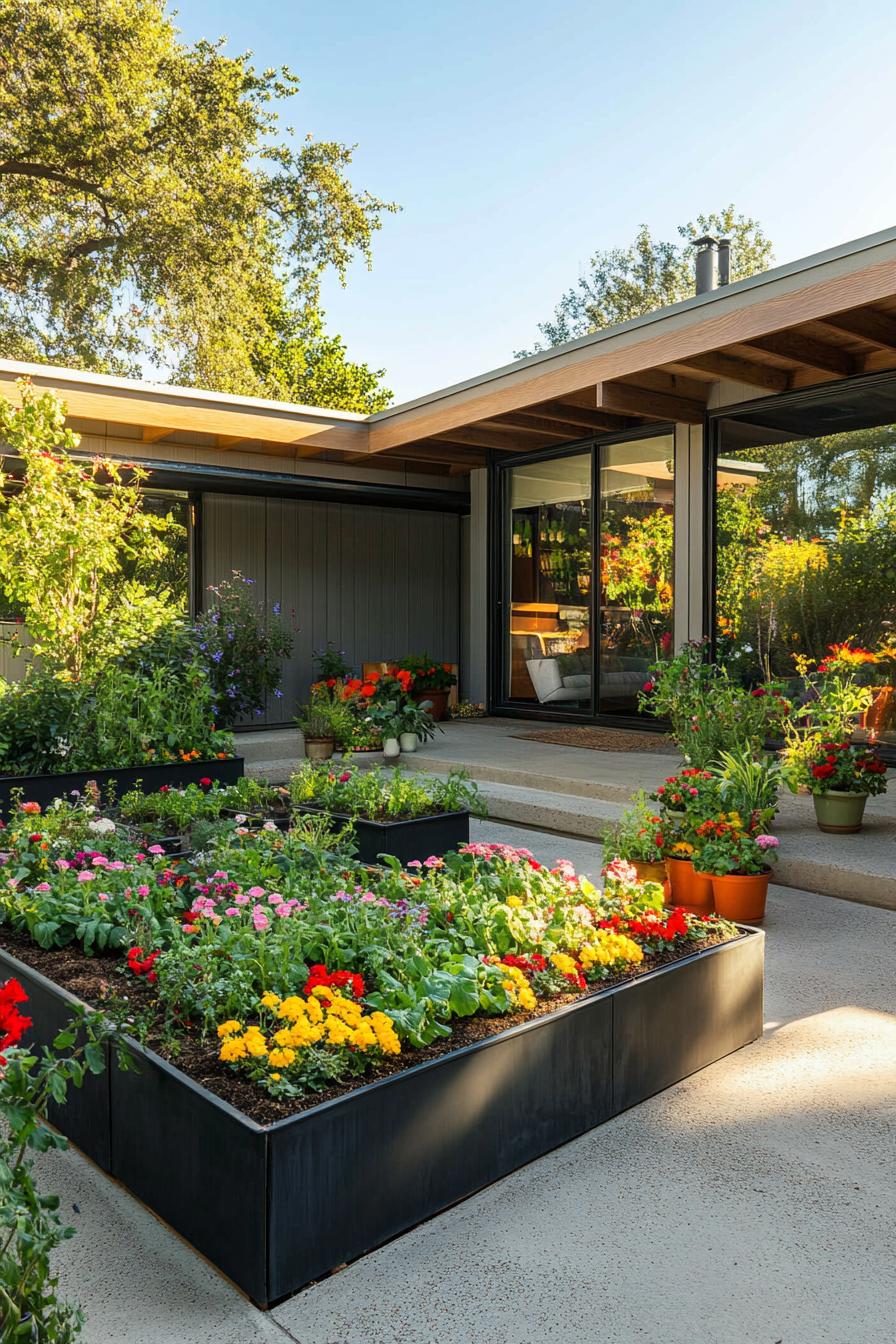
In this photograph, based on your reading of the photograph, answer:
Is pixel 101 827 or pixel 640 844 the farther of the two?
pixel 640 844

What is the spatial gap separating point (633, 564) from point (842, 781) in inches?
146

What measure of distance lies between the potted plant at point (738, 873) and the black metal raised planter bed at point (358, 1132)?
139cm

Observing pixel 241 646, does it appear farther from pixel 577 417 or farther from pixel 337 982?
pixel 337 982

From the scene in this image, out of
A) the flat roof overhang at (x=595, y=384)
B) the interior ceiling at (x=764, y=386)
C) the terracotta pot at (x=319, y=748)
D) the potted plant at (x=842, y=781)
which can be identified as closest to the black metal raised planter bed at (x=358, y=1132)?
the potted plant at (x=842, y=781)

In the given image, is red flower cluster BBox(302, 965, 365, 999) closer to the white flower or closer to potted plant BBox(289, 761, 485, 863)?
the white flower

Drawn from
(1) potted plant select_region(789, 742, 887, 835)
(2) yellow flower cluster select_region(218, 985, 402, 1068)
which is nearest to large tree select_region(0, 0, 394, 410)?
(1) potted plant select_region(789, 742, 887, 835)

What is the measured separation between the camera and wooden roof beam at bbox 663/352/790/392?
21.2 ft

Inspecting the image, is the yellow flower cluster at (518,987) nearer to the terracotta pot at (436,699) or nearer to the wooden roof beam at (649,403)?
the wooden roof beam at (649,403)

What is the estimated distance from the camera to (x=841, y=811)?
16.4 ft

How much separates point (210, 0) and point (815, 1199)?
65.3ft

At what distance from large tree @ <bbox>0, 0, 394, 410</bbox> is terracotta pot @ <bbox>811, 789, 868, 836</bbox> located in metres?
15.1

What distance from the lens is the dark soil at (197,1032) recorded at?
77.8 inches

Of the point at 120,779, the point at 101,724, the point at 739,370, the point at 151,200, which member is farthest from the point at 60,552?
the point at 151,200

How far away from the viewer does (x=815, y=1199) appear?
212 centimetres
